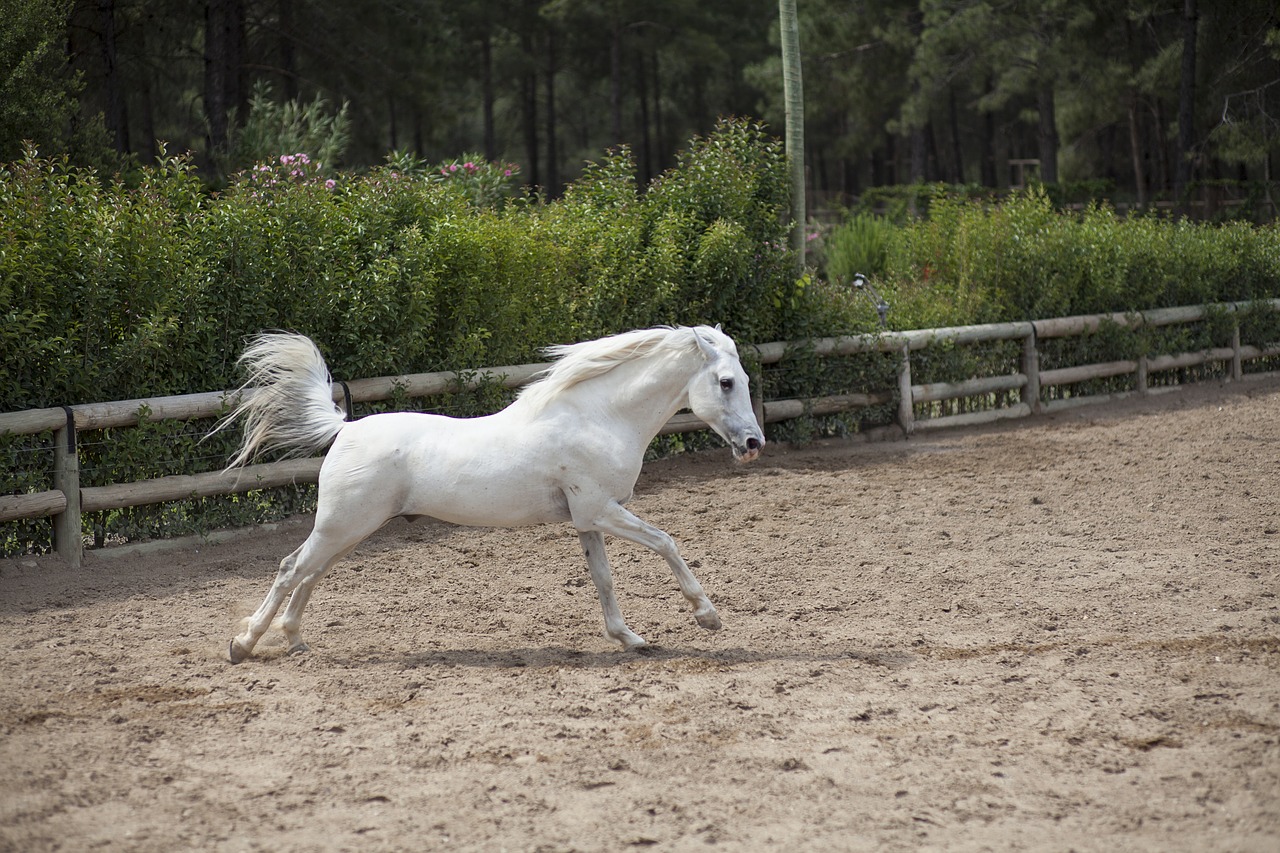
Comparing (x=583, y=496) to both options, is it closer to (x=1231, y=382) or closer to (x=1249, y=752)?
(x=1249, y=752)

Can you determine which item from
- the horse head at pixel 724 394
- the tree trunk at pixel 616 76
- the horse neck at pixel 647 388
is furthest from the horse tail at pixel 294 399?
the tree trunk at pixel 616 76

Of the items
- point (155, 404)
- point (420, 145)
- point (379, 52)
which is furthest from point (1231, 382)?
point (420, 145)

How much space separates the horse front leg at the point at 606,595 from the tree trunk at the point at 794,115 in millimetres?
7138

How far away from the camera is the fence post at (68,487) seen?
6.89 meters

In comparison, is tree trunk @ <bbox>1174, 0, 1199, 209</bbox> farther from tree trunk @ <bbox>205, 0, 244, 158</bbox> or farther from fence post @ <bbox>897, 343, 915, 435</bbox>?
tree trunk @ <bbox>205, 0, 244, 158</bbox>

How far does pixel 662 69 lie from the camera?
43.5 m

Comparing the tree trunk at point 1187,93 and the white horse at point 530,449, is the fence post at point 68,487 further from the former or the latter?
the tree trunk at point 1187,93

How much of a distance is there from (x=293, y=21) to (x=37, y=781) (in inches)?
820

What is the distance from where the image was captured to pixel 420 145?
38156 millimetres

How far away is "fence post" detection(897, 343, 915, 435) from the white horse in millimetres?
6447

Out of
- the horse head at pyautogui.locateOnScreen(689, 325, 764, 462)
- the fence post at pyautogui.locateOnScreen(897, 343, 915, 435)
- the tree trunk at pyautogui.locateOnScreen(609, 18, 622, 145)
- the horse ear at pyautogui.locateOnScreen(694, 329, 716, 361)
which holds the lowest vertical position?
the fence post at pyautogui.locateOnScreen(897, 343, 915, 435)

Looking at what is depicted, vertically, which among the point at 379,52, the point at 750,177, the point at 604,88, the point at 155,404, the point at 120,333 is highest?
the point at 604,88

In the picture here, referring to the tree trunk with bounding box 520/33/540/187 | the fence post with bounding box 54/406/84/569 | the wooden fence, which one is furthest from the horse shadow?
the tree trunk with bounding box 520/33/540/187

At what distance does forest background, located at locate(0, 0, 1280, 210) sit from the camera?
56.7 ft
